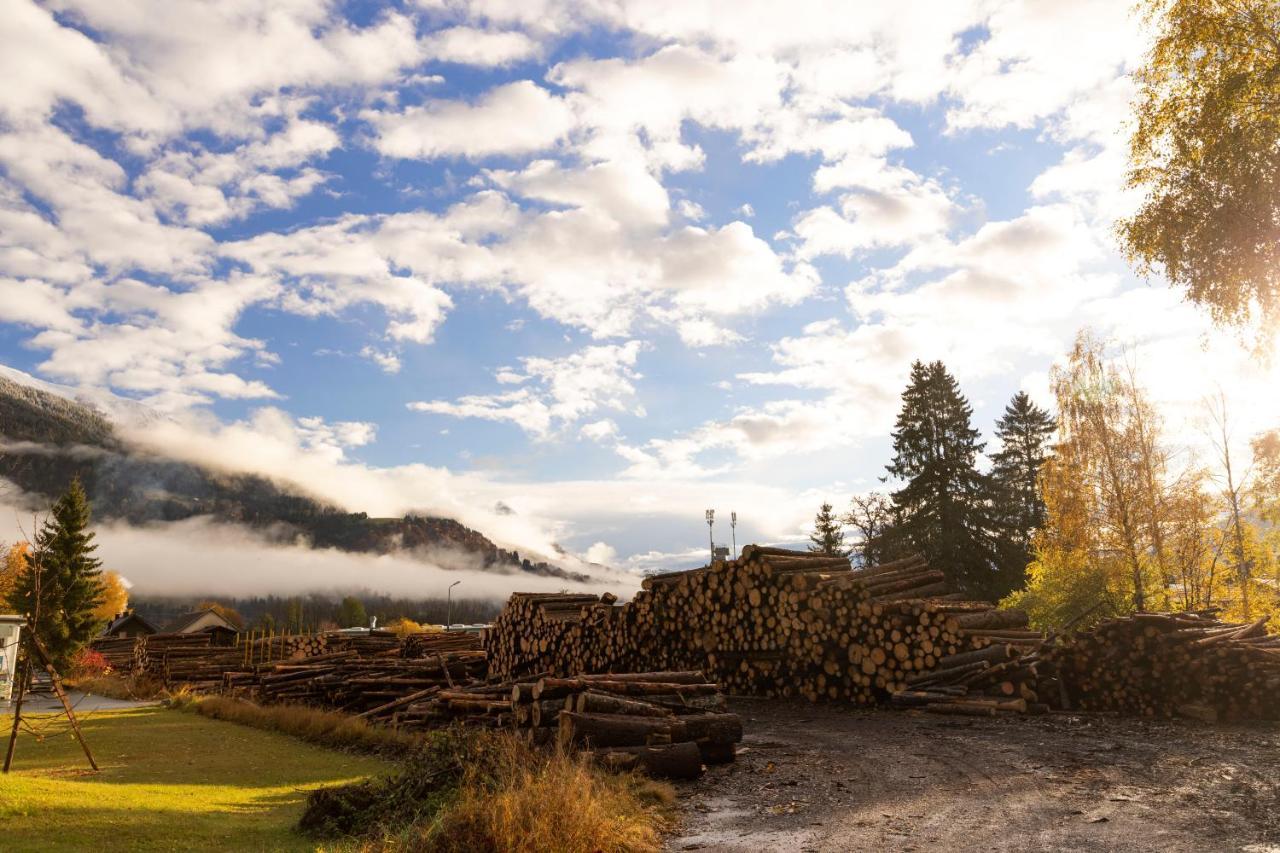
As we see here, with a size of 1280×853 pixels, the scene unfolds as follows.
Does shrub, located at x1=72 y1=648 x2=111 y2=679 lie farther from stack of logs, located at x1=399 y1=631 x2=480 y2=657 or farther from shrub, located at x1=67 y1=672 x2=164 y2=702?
stack of logs, located at x1=399 y1=631 x2=480 y2=657

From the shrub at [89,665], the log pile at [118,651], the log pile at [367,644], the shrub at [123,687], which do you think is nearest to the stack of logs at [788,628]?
the log pile at [367,644]

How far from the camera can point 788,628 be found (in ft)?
51.5

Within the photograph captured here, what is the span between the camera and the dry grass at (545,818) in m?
5.82

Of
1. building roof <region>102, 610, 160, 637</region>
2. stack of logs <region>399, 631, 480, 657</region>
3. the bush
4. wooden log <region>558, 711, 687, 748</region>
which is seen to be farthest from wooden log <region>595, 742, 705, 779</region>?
building roof <region>102, 610, 160, 637</region>

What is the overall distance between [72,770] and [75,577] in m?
46.8

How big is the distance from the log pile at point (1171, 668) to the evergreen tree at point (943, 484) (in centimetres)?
2601

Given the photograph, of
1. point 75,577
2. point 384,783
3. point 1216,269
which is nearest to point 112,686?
point 75,577

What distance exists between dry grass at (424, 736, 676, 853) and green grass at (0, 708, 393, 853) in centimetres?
182

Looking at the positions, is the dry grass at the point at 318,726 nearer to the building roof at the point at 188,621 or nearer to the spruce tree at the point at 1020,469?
the spruce tree at the point at 1020,469

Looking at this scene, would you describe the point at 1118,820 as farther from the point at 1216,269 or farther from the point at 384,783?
the point at 1216,269

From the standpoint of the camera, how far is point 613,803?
22.8ft

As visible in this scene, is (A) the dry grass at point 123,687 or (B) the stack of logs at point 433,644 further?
(B) the stack of logs at point 433,644

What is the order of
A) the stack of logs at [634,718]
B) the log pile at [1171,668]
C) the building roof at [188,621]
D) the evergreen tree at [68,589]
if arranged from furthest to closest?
1. the building roof at [188,621]
2. the evergreen tree at [68,589]
3. the log pile at [1171,668]
4. the stack of logs at [634,718]

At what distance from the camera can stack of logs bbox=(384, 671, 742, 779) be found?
29.7 ft
